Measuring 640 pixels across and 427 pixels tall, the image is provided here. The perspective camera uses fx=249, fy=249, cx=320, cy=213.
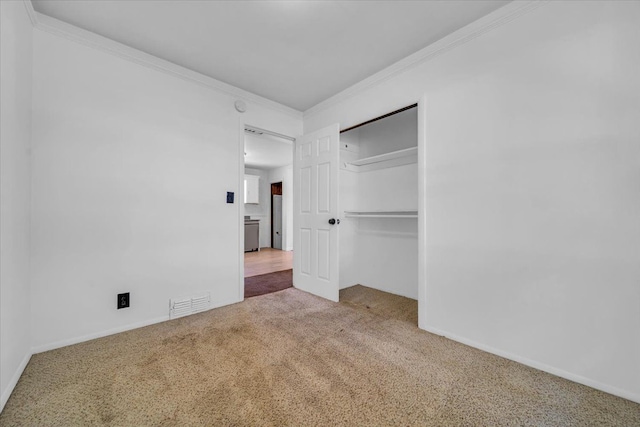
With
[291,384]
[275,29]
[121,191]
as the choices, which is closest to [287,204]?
[121,191]

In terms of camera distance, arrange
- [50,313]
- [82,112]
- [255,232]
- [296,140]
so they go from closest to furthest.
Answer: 1. [50,313]
2. [82,112]
3. [296,140]
4. [255,232]

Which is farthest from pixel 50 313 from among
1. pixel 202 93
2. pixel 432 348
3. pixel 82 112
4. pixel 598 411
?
pixel 598 411

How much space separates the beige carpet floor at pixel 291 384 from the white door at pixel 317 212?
916mm

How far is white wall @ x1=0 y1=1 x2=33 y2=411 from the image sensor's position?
1355 mm

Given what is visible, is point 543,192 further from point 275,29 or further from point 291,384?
point 275,29

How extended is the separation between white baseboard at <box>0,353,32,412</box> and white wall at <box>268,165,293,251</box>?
5.96m

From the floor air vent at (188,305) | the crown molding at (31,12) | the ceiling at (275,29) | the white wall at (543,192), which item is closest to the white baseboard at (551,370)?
the white wall at (543,192)

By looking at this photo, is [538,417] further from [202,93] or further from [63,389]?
[202,93]

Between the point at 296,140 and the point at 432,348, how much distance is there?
2.88m

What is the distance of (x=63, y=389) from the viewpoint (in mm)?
1446

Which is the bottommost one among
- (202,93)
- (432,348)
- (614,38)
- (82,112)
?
(432,348)

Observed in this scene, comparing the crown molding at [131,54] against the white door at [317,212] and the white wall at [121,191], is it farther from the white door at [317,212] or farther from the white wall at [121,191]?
the white door at [317,212]

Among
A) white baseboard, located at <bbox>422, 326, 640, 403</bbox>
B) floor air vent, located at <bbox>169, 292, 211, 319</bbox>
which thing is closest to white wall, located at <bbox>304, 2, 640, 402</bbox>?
white baseboard, located at <bbox>422, 326, 640, 403</bbox>

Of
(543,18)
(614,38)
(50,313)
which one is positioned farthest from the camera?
(50,313)
